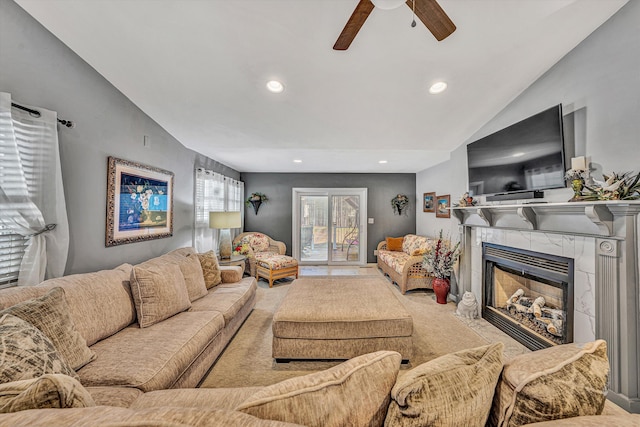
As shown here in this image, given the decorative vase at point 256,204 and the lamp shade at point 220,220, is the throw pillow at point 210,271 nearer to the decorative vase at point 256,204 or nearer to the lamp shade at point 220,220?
the lamp shade at point 220,220

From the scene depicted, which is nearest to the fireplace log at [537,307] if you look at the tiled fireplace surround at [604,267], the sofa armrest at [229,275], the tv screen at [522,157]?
the tiled fireplace surround at [604,267]

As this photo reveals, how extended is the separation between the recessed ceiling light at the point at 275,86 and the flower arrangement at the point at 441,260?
10.0 ft

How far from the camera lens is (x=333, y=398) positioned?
671 millimetres

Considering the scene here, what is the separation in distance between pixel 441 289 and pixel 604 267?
1.95 metres

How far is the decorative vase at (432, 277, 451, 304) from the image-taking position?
356 centimetres

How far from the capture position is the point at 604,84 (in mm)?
1844

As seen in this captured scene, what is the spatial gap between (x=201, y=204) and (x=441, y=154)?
4.07 metres

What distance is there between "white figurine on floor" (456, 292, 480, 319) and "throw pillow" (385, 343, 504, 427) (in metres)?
2.80

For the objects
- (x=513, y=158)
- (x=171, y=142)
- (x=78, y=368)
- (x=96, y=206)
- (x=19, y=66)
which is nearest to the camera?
(x=78, y=368)

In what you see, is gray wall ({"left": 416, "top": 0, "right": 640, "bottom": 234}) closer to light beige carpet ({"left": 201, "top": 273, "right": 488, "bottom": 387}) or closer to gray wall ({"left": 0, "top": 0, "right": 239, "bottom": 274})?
light beige carpet ({"left": 201, "top": 273, "right": 488, "bottom": 387})

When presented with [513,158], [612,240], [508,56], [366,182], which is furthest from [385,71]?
[366,182]

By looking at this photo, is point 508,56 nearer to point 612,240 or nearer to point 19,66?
point 612,240

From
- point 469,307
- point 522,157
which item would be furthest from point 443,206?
point 522,157

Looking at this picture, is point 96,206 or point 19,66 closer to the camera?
point 19,66
